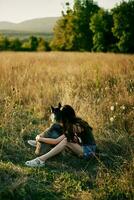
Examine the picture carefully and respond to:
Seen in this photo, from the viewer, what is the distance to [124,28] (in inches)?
1463

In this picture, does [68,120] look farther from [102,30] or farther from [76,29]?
[76,29]

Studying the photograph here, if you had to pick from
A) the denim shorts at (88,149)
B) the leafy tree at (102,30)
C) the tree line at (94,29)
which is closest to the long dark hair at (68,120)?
the denim shorts at (88,149)

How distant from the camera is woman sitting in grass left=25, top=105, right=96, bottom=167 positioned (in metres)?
5.33

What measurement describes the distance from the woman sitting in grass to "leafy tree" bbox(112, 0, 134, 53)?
31799mm

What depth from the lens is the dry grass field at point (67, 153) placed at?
4.47 m

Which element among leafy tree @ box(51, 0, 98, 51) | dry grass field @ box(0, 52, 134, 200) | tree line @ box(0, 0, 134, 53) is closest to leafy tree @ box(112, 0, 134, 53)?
tree line @ box(0, 0, 134, 53)

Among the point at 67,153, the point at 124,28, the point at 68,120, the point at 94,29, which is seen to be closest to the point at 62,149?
the point at 67,153

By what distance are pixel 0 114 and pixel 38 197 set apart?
8.00ft

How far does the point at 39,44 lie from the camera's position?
49875mm

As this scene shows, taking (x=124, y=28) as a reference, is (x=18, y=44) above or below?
below

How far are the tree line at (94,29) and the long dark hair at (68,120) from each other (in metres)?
31.9

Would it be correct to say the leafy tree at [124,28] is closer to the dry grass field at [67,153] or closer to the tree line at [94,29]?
the tree line at [94,29]

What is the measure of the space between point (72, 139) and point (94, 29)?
33876mm

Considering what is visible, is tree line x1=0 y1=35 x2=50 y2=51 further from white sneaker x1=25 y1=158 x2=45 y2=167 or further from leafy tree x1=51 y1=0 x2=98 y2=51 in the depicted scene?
white sneaker x1=25 y1=158 x2=45 y2=167
